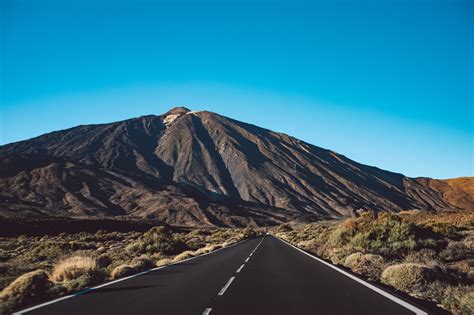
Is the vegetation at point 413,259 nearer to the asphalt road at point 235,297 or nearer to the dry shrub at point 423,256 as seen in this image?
the dry shrub at point 423,256

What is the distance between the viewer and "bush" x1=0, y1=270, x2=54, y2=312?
9.35m

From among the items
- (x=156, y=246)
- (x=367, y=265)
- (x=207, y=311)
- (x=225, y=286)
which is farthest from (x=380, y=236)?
(x=207, y=311)

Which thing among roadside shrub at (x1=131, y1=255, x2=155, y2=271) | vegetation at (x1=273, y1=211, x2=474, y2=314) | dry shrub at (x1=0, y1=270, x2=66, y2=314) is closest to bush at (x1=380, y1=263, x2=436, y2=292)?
vegetation at (x1=273, y1=211, x2=474, y2=314)

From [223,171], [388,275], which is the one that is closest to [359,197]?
[223,171]

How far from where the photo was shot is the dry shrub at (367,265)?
14008 millimetres

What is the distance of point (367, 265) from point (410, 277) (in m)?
4.18

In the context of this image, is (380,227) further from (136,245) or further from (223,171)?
(223,171)

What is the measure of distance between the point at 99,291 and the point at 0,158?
144 meters

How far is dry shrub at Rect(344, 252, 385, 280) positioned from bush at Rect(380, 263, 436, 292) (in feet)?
4.48

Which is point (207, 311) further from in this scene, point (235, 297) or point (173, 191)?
point (173, 191)

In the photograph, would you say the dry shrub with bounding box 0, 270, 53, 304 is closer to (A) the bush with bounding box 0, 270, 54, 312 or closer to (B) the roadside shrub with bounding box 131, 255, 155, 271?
(A) the bush with bounding box 0, 270, 54, 312

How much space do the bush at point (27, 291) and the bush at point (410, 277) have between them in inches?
351

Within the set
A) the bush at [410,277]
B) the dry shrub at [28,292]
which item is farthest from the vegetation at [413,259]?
the dry shrub at [28,292]

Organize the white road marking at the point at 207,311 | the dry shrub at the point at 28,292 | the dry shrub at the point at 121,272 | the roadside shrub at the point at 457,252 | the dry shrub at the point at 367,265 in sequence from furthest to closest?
1. the roadside shrub at the point at 457,252
2. the dry shrub at the point at 121,272
3. the dry shrub at the point at 367,265
4. the dry shrub at the point at 28,292
5. the white road marking at the point at 207,311
